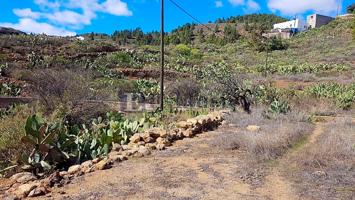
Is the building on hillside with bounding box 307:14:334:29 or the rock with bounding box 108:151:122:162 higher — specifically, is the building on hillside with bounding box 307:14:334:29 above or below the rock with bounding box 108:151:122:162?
above

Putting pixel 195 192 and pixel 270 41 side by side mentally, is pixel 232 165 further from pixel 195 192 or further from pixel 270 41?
pixel 270 41

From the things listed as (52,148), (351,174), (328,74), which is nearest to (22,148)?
(52,148)

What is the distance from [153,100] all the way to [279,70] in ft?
73.3

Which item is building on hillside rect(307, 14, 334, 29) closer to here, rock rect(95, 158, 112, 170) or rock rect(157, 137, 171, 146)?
rock rect(157, 137, 171, 146)

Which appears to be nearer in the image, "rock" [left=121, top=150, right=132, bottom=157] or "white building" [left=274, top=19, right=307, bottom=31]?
"rock" [left=121, top=150, right=132, bottom=157]

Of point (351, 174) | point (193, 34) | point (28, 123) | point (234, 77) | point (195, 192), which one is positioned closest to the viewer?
point (195, 192)

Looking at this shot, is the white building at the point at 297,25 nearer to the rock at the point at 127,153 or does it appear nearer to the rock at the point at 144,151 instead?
the rock at the point at 144,151

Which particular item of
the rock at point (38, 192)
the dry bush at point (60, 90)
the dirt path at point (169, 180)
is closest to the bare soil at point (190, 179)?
the dirt path at point (169, 180)

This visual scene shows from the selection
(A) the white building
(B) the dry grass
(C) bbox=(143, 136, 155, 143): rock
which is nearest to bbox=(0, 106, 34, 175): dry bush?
(C) bbox=(143, 136, 155, 143): rock

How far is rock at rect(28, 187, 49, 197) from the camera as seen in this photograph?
567cm

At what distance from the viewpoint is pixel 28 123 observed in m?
7.08

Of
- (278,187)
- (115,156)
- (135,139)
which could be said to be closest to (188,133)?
(135,139)

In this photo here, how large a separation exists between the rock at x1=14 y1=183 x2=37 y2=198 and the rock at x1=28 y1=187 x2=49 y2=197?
81mm

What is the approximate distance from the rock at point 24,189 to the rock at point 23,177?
494 mm
